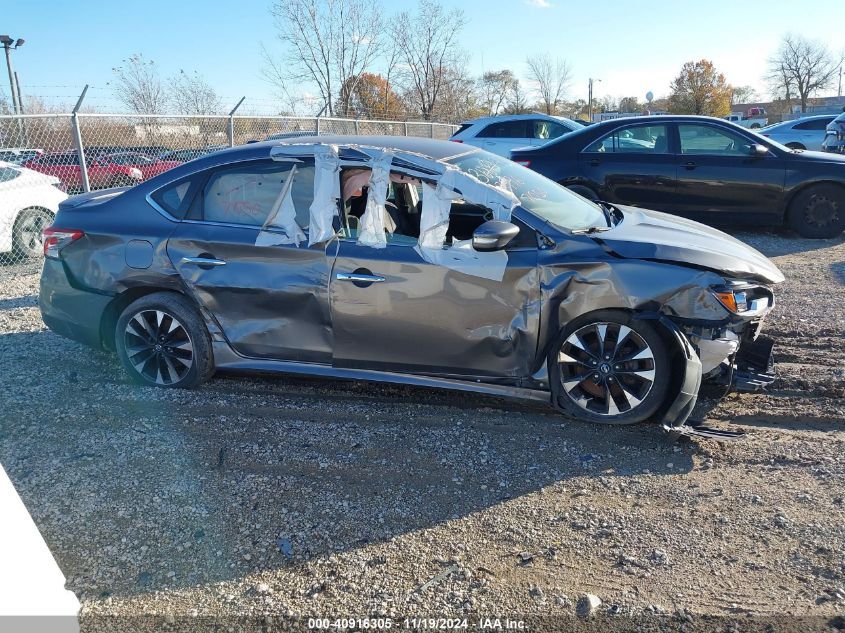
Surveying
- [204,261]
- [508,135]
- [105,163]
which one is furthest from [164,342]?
[508,135]

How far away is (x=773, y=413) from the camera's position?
4305 mm

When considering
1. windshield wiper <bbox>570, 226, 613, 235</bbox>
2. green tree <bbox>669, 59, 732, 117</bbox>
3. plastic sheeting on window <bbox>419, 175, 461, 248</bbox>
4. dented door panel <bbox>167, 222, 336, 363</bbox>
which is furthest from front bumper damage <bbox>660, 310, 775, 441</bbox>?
green tree <bbox>669, 59, 732, 117</bbox>

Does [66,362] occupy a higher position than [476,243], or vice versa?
[476,243]

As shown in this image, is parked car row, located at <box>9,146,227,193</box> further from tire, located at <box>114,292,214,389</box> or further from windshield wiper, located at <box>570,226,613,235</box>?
windshield wiper, located at <box>570,226,613,235</box>

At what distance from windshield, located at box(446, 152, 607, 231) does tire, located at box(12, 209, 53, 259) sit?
7236 mm

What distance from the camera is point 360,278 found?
415 cm

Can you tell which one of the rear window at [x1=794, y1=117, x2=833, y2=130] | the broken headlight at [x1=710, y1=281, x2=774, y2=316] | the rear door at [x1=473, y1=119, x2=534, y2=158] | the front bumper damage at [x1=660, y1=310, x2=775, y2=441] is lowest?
the front bumper damage at [x1=660, y1=310, x2=775, y2=441]

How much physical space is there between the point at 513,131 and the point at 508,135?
0.14 m

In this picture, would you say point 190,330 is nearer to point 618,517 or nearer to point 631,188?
point 618,517

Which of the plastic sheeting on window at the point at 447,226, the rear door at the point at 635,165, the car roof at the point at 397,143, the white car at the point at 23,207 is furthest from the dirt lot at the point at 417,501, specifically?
the white car at the point at 23,207

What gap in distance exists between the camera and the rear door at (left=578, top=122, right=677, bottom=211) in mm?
9297

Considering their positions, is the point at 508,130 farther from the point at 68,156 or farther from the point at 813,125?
the point at 813,125

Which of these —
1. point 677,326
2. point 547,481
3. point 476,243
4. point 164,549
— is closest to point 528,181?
point 476,243

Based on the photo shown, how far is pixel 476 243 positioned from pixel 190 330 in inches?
82.1
